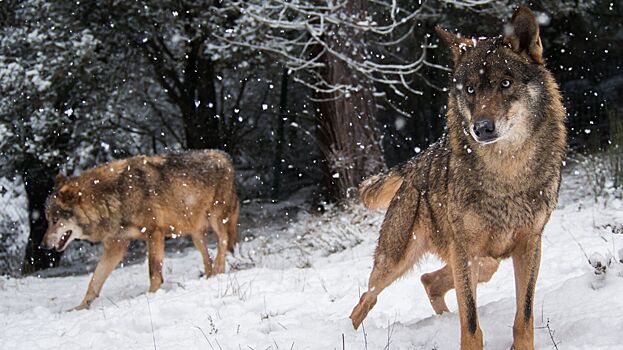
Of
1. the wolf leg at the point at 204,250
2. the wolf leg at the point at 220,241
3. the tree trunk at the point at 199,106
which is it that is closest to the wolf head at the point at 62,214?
the wolf leg at the point at 204,250

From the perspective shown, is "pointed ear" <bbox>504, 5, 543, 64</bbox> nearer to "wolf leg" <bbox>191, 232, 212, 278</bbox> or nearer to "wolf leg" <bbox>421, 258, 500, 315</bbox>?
"wolf leg" <bbox>421, 258, 500, 315</bbox>

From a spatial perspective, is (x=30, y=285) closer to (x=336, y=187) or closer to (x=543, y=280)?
(x=336, y=187)

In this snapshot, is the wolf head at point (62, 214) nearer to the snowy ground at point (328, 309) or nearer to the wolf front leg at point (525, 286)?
the snowy ground at point (328, 309)

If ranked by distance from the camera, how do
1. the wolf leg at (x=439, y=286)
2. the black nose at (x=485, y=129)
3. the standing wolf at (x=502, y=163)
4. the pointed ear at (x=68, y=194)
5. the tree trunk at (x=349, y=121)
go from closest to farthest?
the black nose at (x=485, y=129) < the standing wolf at (x=502, y=163) < the wolf leg at (x=439, y=286) < the pointed ear at (x=68, y=194) < the tree trunk at (x=349, y=121)

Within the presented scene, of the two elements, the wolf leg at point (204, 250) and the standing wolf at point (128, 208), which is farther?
the wolf leg at point (204, 250)

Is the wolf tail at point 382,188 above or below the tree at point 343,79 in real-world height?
below

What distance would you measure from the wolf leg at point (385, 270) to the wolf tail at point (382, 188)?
776 mm

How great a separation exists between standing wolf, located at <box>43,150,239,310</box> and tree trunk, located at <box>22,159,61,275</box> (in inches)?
225

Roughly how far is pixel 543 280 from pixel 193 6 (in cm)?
1156

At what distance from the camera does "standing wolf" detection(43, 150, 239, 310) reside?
838 centimetres

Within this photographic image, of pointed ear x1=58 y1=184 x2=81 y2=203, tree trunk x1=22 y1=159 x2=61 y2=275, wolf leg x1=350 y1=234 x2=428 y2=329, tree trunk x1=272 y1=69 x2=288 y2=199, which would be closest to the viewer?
wolf leg x1=350 y1=234 x2=428 y2=329

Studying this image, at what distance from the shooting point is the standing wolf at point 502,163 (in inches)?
145

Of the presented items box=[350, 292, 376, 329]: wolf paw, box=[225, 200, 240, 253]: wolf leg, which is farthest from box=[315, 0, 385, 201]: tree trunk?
box=[350, 292, 376, 329]: wolf paw

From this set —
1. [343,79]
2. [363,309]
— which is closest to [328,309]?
[363,309]
